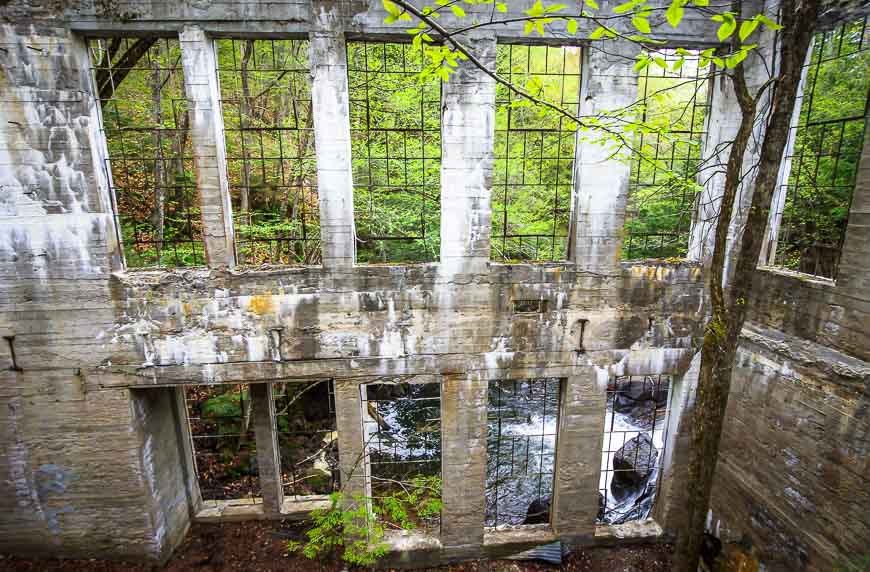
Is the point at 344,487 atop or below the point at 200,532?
atop

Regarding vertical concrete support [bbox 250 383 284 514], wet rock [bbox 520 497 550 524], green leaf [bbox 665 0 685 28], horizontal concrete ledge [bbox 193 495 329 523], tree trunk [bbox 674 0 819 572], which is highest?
green leaf [bbox 665 0 685 28]

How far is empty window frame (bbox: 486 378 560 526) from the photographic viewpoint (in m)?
8.95

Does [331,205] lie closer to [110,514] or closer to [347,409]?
[347,409]

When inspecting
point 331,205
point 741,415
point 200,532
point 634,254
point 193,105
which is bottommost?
point 200,532

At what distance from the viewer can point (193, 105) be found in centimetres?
592

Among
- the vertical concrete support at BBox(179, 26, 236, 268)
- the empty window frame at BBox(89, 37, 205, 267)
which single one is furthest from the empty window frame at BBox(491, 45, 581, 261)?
the empty window frame at BBox(89, 37, 205, 267)

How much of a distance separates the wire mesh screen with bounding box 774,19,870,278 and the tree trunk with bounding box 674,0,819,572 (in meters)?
1.94

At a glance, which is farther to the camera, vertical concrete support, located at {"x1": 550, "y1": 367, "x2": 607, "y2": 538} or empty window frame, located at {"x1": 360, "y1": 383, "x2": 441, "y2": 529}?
empty window frame, located at {"x1": 360, "y1": 383, "x2": 441, "y2": 529}

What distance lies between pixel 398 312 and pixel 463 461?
8.66ft

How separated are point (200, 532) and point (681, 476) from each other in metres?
8.34

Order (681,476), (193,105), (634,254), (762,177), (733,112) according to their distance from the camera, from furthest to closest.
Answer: (634,254), (681,476), (733,112), (193,105), (762,177)

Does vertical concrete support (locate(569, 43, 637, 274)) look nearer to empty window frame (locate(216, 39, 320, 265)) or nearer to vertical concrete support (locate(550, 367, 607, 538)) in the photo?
vertical concrete support (locate(550, 367, 607, 538))

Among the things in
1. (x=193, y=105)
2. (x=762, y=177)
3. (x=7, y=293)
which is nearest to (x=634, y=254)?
(x=762, y=177)

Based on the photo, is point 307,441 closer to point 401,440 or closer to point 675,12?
point 401,440
